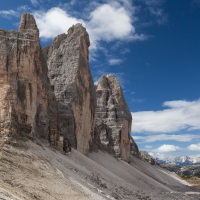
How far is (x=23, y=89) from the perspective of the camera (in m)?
33.8

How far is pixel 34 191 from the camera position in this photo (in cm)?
2000

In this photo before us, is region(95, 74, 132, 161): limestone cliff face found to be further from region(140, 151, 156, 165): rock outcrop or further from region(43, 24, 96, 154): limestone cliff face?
region(140, 151, 156, 165): rock outcrop

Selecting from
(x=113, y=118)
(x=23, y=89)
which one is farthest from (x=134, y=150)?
(x=23, y=89)

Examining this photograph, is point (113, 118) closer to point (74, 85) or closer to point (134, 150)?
point (134, 150)

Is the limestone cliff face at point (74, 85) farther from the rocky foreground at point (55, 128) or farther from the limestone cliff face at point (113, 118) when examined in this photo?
the limestone cliff face at point (113, 118)

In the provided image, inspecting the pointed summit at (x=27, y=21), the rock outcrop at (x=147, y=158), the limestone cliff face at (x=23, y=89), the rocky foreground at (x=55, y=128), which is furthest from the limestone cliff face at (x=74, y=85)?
the rock outcrop at (x=147, y=158)

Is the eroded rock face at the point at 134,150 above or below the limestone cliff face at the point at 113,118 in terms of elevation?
below

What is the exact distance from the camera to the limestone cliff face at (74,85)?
49.9 meters

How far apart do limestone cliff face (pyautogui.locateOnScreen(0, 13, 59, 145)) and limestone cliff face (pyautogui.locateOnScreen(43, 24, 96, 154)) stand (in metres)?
8.59

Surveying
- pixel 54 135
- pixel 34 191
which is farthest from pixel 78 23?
pixel 34 191

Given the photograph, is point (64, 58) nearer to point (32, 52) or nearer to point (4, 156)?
point (32, 52)

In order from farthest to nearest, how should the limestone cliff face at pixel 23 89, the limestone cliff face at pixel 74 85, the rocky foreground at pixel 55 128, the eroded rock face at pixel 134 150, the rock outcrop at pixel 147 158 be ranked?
the rock outcrop at pixel 147 158, the eroded rock face at pixel 134 150, the limestone cliff face at pixel 74 85, the limestone cliff face at pixel 23 89, the rocky foreground at pixel 55 128

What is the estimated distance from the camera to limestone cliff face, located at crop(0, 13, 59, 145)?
30875 millimetres

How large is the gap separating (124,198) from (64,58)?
31888mm
